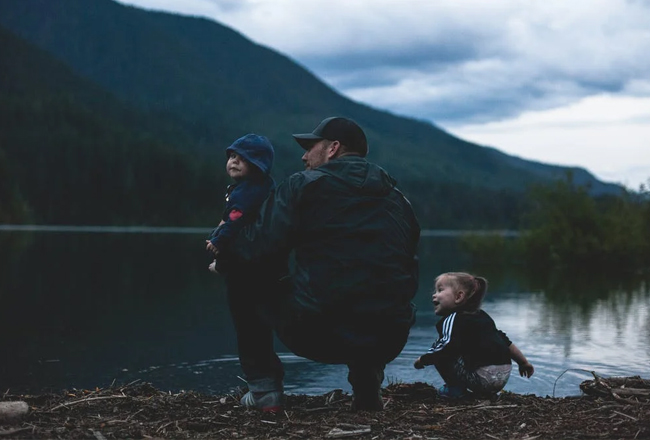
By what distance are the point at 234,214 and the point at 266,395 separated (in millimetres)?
1134

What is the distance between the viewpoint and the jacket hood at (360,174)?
4914 millimetres

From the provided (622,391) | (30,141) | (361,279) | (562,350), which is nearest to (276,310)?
(361,279)

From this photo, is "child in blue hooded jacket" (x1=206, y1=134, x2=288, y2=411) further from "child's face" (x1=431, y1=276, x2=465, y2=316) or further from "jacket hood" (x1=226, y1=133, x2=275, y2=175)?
"child's face" (x1=431, y1=276, x2=465, y2=316)

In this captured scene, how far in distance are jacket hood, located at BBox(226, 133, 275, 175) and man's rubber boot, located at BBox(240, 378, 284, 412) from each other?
1.27 metres

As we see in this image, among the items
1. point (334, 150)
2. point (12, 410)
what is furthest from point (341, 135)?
point (12, 410)

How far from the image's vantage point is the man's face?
5262 mm

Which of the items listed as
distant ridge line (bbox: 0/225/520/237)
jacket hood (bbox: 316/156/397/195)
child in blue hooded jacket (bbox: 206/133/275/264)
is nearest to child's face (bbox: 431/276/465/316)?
jacket hood (bbox: 316/156/397/195)

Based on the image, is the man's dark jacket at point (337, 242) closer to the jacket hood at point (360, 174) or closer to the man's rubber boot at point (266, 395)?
the jacket hood at point (360, 174)

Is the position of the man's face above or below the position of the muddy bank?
above

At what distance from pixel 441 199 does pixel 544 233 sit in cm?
12825

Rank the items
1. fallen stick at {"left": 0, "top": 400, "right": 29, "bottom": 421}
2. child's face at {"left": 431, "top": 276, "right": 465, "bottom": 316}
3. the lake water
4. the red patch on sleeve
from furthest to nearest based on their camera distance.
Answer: the lake water → child's face at {"left": 431, "top": 276, "right": 465, "bottom": 316} → the red patch on sleeve → fallen stick at {"left": 0, "top": 400, "right": 29, "bottom": 421}

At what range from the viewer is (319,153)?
17.3 ft

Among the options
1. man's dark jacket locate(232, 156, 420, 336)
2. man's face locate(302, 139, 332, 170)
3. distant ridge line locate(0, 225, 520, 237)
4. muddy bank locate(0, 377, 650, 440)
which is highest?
man's face locate(302, 139, 332, 170)

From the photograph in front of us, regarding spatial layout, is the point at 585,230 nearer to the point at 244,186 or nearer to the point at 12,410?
the point at 244,186
